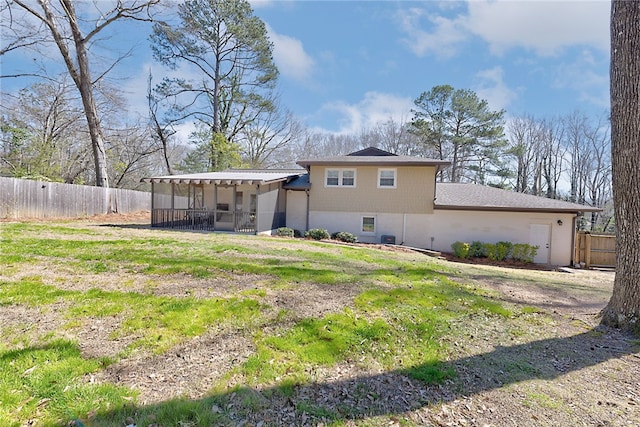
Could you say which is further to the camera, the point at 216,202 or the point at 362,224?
the point at 362,224

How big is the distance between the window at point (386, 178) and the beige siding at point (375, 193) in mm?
167

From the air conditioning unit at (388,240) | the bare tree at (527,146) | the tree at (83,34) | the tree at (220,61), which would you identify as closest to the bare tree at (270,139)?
the tree at (220,61)

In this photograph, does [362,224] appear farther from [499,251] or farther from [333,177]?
[499,251]

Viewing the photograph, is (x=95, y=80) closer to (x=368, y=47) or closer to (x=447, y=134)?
(x=368, y=47)

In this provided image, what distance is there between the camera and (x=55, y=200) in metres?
14.2

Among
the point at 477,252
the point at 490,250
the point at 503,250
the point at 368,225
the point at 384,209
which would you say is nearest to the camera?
the point at 503,250

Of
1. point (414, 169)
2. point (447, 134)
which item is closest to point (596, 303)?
point (414, 169)

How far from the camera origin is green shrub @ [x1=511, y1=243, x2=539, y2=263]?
43.4 feet

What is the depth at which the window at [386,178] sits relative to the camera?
1476cm

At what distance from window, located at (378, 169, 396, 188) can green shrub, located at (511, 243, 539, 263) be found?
246 inches

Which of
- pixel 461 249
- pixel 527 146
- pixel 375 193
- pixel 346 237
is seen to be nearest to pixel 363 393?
pixel 346 237

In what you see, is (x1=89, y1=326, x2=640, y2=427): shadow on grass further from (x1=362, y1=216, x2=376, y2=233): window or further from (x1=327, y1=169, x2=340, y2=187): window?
(x1=327, y1=169, x2=340, y2=187): window

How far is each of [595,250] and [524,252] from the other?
3.70 m

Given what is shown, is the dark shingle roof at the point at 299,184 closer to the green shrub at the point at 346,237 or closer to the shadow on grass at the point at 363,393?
the green shrub at the point at 346,237
